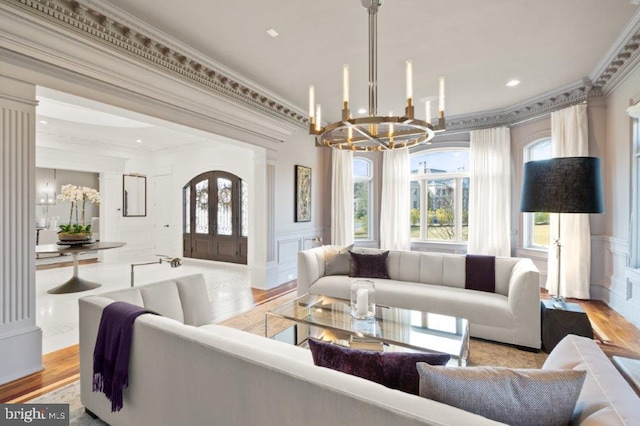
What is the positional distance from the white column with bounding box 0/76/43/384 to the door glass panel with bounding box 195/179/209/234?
5.01 meters

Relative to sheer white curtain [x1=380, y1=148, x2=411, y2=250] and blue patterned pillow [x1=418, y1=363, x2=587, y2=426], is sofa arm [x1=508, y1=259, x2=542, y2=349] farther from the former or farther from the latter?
sheer white curtain [x1=380, y1=148, x2=411, y2=250]

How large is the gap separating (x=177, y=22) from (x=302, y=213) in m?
3.67

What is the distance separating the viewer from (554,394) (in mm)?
877

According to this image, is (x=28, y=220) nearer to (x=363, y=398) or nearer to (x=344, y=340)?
(x=344, y=340)

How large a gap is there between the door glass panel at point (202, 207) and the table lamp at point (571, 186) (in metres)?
6.74

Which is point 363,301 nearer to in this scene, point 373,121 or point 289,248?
point 373,121

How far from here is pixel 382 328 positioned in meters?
2.37

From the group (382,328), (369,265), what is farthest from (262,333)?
(369,265)

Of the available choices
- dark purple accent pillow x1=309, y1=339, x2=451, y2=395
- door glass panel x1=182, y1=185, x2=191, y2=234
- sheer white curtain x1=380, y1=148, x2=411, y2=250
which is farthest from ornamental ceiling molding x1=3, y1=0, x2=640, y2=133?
door glass panel x1=182, y1=185, x2=191, y2=234

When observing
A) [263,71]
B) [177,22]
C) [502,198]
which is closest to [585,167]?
[502,198]

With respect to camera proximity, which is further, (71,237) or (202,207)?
(202,207)

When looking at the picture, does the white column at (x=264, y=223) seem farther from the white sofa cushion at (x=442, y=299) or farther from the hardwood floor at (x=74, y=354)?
the white sofa cushion at (x=442, y=299)

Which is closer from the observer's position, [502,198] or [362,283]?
[362,283]

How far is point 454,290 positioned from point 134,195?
7.83m
